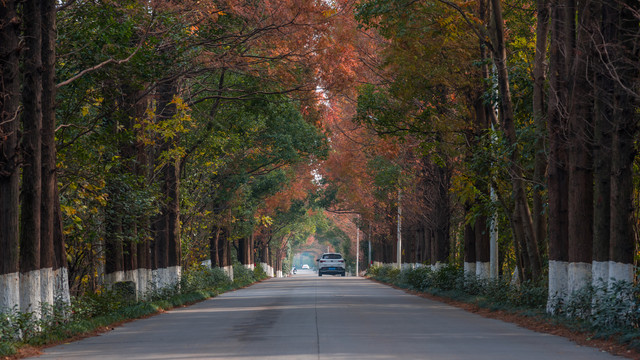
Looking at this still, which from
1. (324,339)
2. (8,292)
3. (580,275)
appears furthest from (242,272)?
(324,339)

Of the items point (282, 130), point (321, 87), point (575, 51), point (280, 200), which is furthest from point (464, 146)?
point (280, 200)

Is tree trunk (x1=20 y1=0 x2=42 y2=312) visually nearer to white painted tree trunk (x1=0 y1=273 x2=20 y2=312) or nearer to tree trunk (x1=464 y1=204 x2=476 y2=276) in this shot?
white painted tree trunk (x1=0 y1=273 x2=20 y2=312)

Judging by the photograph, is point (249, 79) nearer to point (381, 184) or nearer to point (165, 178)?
point (165, 178)

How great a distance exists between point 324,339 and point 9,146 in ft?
22.3

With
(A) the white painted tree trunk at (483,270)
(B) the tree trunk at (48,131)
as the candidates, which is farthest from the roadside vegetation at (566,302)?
(B) the tree trunk at (48,131)

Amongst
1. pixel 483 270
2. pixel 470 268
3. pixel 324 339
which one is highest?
pixel 324 339

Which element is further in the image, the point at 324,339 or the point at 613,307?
the point at 613,307

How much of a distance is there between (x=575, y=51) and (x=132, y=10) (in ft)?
33.7

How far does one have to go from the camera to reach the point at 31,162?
15766mm

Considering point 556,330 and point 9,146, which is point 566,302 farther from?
point 9,146

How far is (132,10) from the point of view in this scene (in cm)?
1903

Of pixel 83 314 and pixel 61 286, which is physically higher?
pixel 61 286

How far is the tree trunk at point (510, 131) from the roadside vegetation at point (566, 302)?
100 centimetres

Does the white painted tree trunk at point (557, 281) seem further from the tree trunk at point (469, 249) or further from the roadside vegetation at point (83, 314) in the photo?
the tree trunk at point (469, 249)
